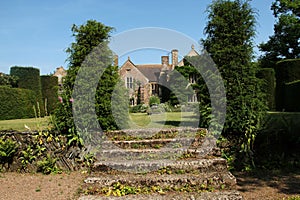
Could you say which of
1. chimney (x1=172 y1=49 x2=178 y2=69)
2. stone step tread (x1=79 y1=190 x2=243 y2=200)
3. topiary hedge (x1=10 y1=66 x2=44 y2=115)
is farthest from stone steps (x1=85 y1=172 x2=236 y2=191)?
chimney (x1=172 y1=49 x2=178 y2=69)

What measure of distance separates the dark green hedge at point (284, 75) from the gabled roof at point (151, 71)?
703 inches

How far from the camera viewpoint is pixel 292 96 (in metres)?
15.2

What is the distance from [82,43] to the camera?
19.8 feet

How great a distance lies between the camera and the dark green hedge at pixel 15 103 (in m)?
15.5

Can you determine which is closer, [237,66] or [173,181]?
[173,181]

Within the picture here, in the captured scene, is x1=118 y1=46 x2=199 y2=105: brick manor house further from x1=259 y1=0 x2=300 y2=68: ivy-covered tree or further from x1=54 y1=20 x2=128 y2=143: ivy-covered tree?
x1=54 y1=20 x2=128 y2=143: ivy-covered tree

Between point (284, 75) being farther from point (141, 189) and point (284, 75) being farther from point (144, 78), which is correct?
point (144, 78)

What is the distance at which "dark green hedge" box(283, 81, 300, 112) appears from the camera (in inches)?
580

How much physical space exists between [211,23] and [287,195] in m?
3.96

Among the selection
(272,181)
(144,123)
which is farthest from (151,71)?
(272,181)

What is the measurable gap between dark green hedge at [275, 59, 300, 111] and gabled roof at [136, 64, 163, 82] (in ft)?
58.6

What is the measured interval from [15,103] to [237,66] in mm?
14627

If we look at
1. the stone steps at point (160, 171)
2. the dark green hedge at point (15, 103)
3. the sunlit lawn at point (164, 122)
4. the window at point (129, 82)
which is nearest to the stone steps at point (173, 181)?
the stone steps at point (160, 171)

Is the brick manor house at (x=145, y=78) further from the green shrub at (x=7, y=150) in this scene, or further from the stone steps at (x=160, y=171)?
the stone steps at (x=160, y=171)
